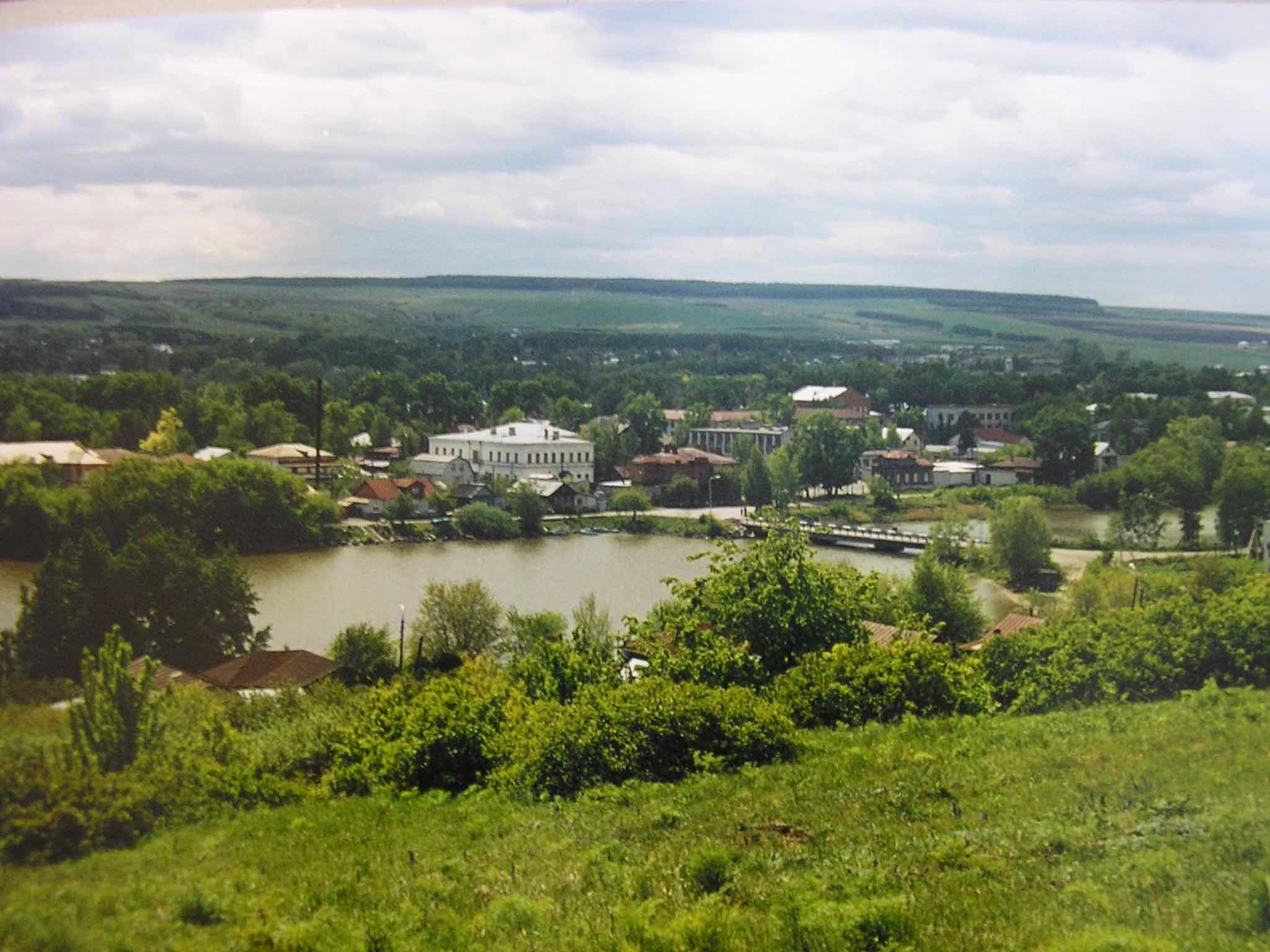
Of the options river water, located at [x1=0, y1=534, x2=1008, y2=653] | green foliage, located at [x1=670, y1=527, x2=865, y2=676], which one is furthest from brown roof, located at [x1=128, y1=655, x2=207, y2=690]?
green foliage, located at [x1=670, y1=527, x2=865, y2=676]

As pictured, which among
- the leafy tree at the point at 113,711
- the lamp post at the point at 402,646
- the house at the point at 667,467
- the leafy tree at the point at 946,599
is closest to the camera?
the leafy tree at the point at 113,711

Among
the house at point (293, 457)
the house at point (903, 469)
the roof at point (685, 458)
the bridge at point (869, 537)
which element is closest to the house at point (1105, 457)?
the bridge at point (869, 537)

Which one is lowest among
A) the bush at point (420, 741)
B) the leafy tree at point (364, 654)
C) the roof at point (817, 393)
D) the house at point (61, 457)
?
the bush at point (420, 741)

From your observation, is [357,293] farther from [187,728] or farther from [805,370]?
[805,370]

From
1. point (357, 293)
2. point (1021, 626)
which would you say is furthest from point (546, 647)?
point (1021, 626)

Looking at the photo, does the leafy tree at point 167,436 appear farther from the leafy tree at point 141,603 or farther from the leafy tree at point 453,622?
the leafy tree at point 453,622

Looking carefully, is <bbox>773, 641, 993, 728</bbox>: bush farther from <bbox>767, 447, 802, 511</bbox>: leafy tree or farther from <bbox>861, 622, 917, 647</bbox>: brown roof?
<bbox>767, 447, 802, 511</bbox>: leafy tree
